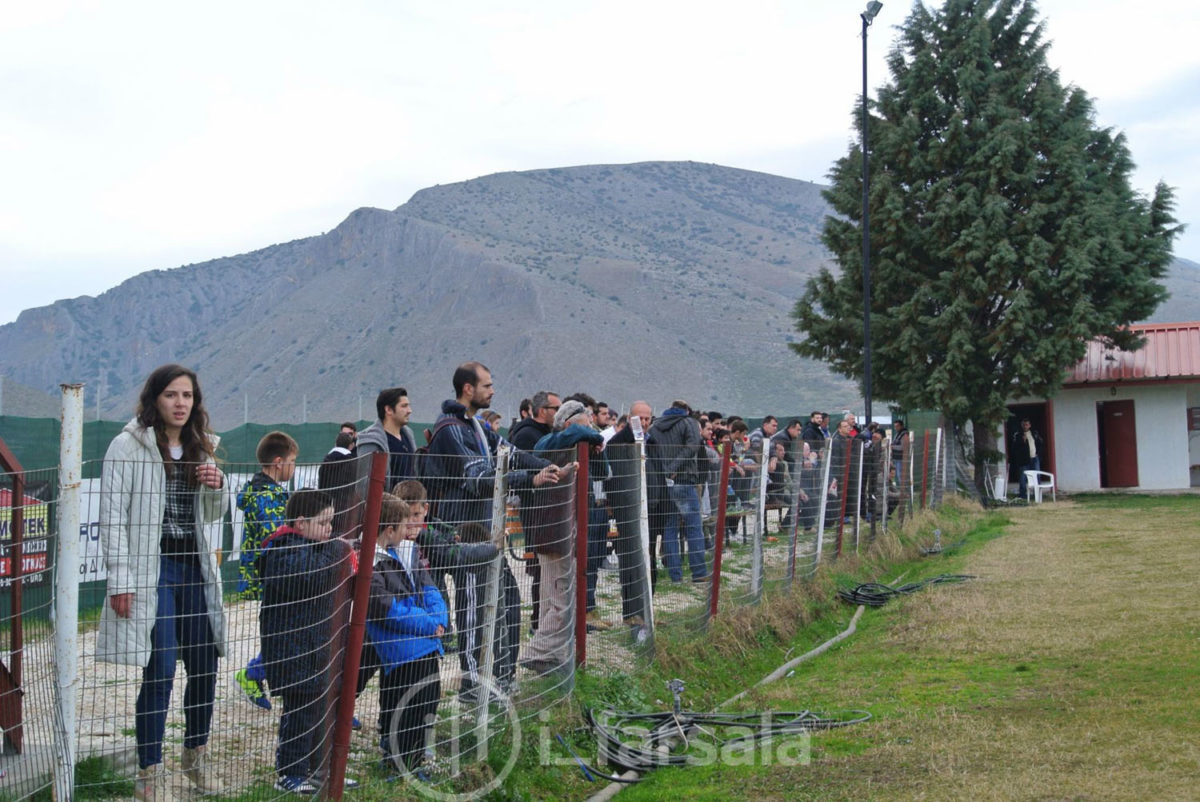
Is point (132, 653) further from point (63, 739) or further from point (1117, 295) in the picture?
point (1117, 295)

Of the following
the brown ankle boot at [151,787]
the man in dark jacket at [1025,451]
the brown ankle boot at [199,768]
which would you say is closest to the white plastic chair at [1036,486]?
the man in dark jacket at [1025,451]

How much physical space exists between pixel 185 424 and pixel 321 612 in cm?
111

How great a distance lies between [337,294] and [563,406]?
116 metres

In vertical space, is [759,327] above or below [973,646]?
above

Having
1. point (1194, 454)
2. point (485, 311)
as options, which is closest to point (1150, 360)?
point (1194, 454)

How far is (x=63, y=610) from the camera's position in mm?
4125

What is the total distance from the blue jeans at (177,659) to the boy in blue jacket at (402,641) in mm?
716

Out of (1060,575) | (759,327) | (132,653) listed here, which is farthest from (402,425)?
(759,327)

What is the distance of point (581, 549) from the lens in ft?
23.1

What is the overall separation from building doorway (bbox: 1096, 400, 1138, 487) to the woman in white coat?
31.0 meters

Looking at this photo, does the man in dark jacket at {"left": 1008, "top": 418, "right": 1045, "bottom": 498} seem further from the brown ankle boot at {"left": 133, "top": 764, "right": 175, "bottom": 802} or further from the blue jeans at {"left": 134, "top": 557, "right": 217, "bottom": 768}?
the brown ankle boot at {"left": 133, "top": 764, "right": 175, "bottom": 802}

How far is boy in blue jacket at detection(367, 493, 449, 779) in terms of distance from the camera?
5.09m

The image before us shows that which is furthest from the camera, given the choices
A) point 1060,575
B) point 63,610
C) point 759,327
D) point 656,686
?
point 759,327

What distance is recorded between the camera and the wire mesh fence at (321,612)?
440 centimetres
